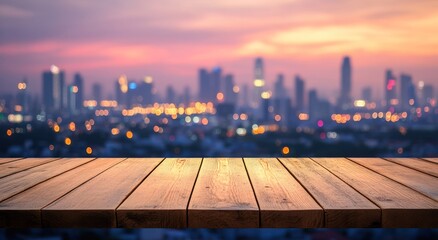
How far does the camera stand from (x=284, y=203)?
1.62 metres

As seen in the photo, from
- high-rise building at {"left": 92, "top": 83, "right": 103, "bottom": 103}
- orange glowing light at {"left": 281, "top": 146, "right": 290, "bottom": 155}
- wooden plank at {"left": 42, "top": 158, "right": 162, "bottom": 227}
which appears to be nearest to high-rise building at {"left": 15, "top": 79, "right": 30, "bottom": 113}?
high-rise building at {"left": 92, "top": 83, "right": 103, "bottom": 103}

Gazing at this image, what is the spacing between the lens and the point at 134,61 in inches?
2950

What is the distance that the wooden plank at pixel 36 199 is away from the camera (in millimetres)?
1561

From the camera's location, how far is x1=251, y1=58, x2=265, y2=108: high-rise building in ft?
399

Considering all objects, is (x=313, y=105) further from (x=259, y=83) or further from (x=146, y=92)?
(x=146, y=92)

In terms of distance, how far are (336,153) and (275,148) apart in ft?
28.7

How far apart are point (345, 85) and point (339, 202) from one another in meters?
123

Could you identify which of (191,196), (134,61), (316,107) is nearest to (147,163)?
(191,196)

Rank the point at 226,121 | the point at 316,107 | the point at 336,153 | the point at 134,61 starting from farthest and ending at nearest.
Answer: the point at 316,107 < the point at 226,121 < the point at 134,61 < the point at 336,153

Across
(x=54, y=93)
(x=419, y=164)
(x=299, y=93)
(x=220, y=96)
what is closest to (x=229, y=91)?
(x=220, y=96)

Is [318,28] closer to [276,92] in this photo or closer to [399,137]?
[399,137]

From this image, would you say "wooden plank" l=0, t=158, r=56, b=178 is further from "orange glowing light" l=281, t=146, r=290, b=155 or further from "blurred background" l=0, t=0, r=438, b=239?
"orange glowing light" l=281, t=146, r=290, b=155

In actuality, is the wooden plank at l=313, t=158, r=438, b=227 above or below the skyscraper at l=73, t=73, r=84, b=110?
below

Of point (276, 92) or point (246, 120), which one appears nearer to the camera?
point (246, 120)
